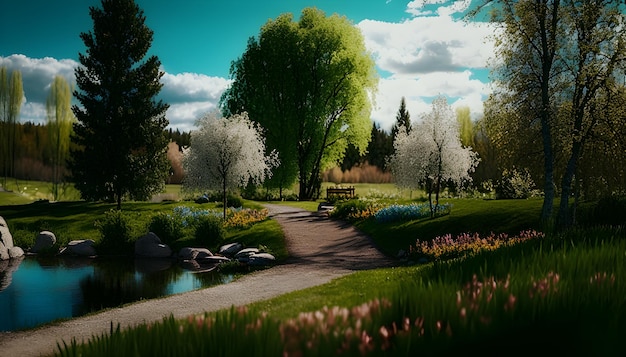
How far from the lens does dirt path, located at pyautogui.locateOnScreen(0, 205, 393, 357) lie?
10141 millimetres

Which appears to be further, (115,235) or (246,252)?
(115,235)

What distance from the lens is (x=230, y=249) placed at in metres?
22.6

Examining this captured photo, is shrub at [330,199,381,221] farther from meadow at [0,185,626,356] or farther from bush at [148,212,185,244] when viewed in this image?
meadow at [0,185,626,356]

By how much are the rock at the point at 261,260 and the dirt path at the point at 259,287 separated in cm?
72

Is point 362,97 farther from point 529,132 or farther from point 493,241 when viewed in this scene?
point 493,241

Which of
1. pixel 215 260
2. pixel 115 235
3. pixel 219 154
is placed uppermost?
pixel 219 154

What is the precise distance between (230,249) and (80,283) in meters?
6.63

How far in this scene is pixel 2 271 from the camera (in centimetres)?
1969

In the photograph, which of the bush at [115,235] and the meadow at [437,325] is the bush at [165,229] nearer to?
the bush at [115,235]

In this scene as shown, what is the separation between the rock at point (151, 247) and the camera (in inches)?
919

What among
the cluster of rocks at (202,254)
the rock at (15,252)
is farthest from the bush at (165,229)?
the rock at (15,252)

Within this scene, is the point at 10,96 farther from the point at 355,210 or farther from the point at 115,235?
the point at 355,210

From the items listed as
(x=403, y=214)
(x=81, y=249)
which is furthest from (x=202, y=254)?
(x=403, y=214)

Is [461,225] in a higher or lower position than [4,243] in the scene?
higher
